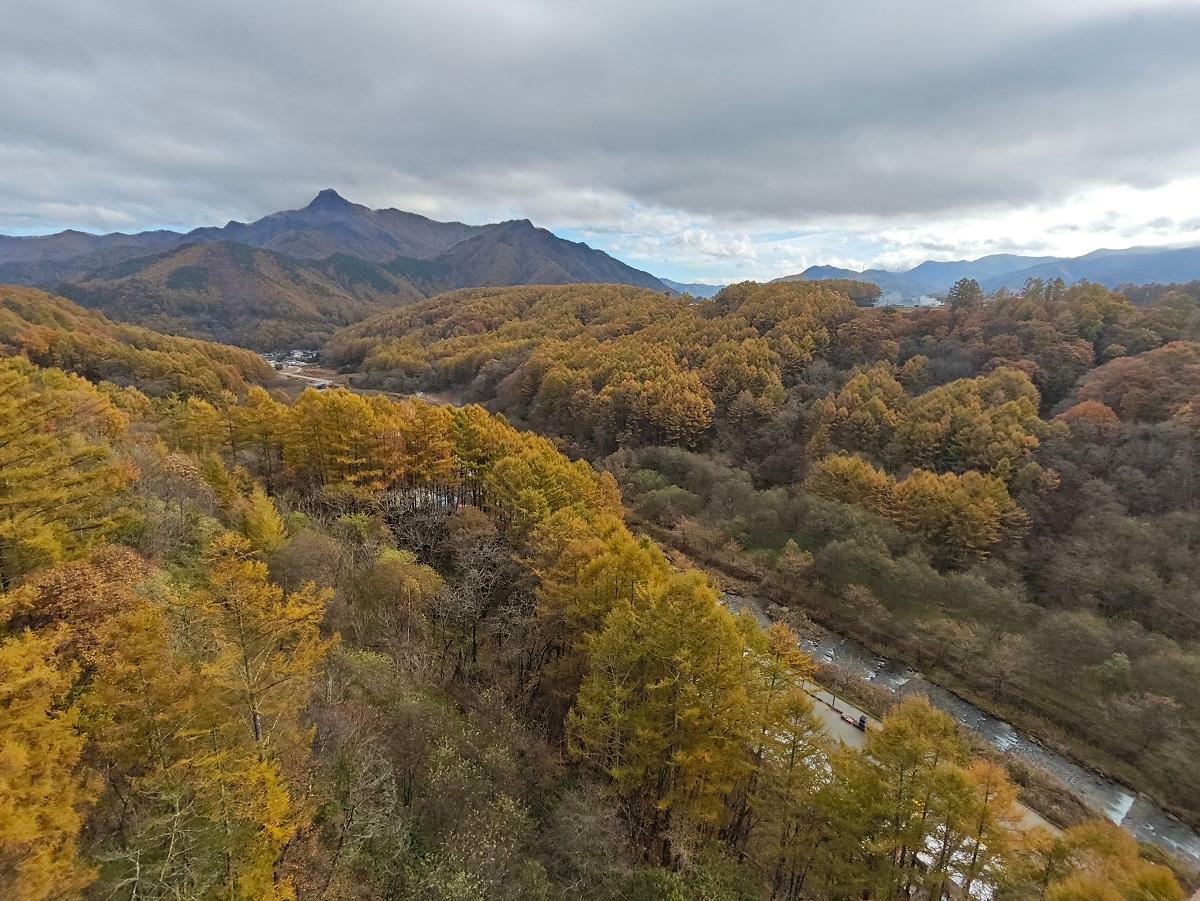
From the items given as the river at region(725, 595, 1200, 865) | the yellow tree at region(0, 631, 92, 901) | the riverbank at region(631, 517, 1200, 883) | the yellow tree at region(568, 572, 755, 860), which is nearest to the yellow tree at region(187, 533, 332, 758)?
the yellow tree at region(0, 631, 92, 901)

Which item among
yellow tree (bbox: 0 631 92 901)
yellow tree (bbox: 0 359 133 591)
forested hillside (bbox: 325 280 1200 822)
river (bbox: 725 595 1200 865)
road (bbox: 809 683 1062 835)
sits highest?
yellow tree (bbox: 0 359 133 591)

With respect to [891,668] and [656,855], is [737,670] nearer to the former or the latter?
[656,855]

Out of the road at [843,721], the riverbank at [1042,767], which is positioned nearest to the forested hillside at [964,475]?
the riverbank at [1042,767]

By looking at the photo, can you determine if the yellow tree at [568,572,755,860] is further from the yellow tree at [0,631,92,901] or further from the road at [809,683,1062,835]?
the yellow tree at [0,631,92,901]

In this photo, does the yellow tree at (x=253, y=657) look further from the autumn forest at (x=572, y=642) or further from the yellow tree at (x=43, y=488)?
the yellow tree at (x=43, y=488)

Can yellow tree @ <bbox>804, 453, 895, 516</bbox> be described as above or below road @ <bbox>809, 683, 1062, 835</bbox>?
above

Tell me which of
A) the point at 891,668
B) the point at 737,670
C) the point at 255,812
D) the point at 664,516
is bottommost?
the point at 891,668

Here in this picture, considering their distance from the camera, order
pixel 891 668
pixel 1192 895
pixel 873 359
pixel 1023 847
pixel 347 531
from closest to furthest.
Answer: pixel 1023 847, pixel 1192 895, pixel 347 531, pixel 891 668, pixel 873 359

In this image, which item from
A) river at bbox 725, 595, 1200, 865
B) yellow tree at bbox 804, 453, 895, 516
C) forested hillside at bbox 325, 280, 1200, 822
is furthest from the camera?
yellow tree at bbox 804, 453, 895, 516

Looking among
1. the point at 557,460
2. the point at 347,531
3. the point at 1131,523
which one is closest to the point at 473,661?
the point at 347,531
